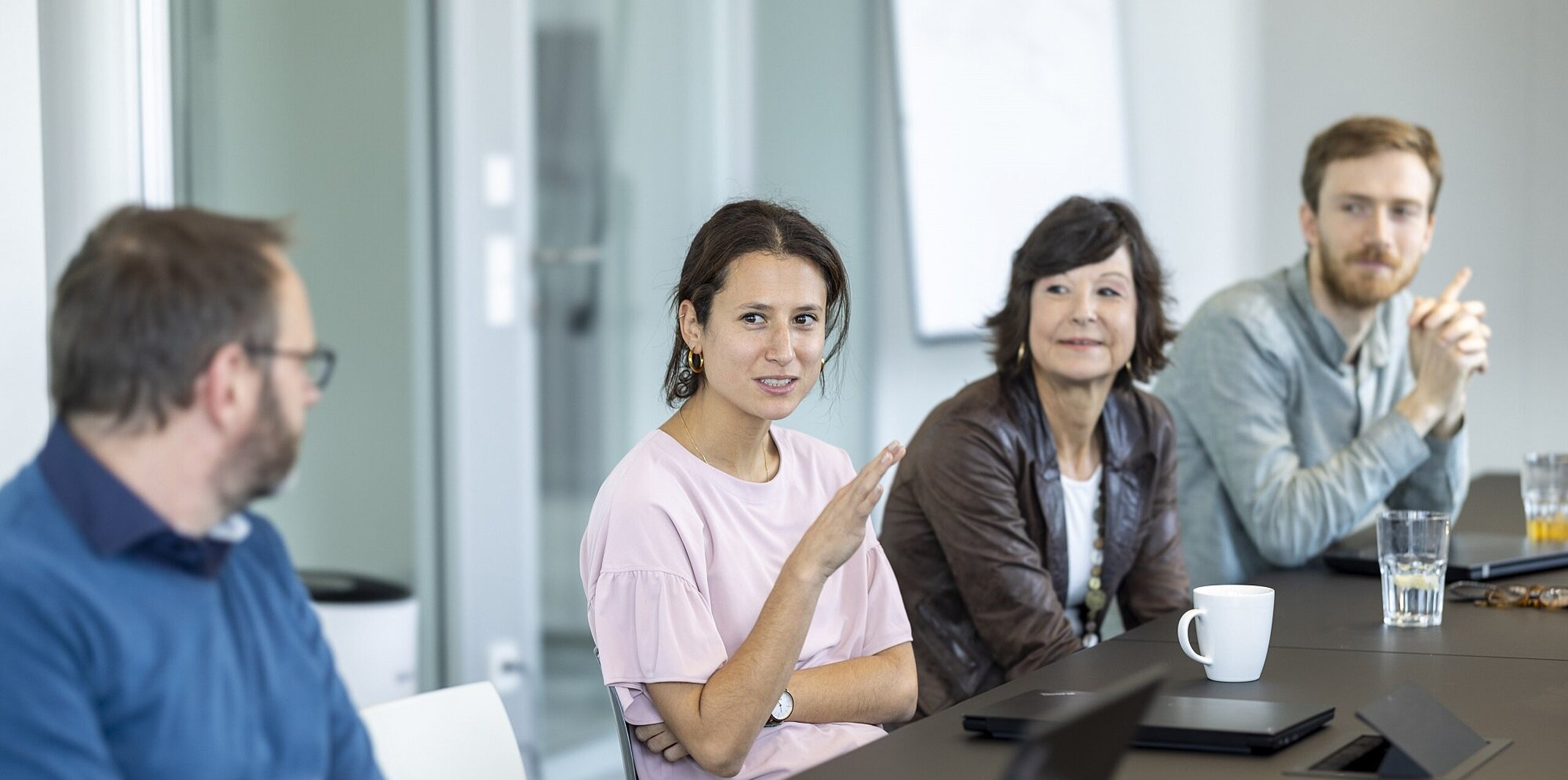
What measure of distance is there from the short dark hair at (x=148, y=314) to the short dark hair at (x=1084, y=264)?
4.90 ft

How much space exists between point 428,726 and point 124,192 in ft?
3.84

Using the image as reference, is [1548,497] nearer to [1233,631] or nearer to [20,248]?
[1233,631]

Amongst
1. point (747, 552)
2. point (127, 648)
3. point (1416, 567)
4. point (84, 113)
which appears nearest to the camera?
point (127, 648)

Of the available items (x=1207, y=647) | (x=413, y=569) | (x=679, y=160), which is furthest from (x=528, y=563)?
(x=1207, y=647)

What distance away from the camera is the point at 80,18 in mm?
2172

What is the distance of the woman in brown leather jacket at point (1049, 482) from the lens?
2.19 metres

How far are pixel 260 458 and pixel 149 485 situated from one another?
0.23ft

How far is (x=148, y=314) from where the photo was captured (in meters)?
0.98

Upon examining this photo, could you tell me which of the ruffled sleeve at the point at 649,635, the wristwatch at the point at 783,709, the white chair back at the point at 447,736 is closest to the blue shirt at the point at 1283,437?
the wristwatch at the point at 783,709

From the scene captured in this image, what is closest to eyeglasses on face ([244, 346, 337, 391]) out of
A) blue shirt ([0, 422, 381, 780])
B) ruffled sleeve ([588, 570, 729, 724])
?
blue shirt ([0, 422, 381, 780])

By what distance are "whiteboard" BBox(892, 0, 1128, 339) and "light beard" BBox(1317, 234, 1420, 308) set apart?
5.85 feet

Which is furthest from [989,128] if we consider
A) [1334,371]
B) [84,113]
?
[84,113]

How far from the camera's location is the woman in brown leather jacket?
2.19 m

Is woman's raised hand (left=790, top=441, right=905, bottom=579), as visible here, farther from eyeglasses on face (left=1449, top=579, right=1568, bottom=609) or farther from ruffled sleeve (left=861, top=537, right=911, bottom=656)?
eyeglasses on face (left=1449, top=579, right=1568, bottom=609)
